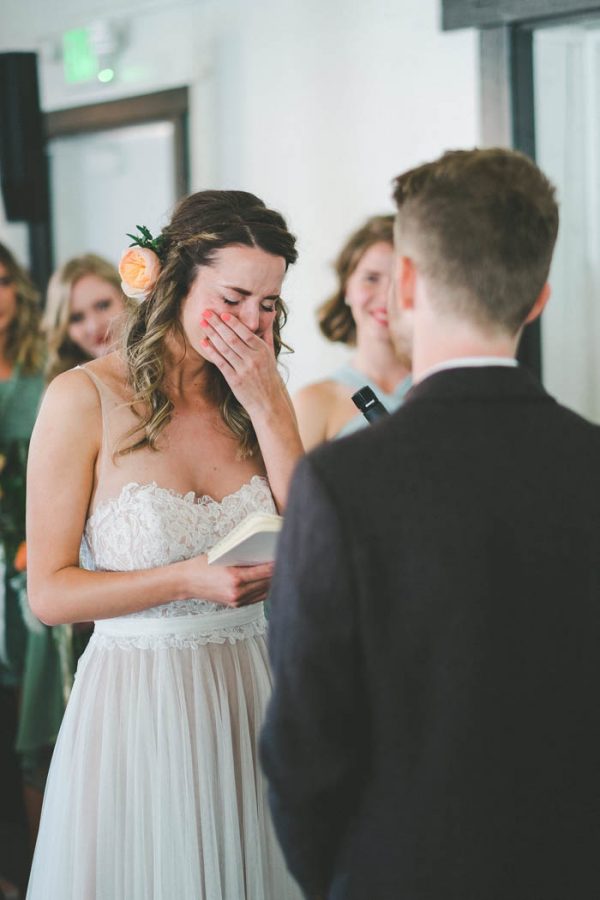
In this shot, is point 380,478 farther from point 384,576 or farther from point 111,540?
point 111,540

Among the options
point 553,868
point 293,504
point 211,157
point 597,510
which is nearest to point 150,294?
point 293,504

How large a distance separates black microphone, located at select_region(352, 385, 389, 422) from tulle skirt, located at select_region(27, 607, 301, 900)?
0.50 metres

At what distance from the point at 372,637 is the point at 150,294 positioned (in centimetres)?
106

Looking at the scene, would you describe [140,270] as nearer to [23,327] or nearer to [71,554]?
[71,554]

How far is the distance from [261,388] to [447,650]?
95 centimetres

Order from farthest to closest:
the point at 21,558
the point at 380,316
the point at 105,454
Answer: the point at 21,558
the point at 380,316
the point at 105,454

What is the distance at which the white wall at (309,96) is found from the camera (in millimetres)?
3525

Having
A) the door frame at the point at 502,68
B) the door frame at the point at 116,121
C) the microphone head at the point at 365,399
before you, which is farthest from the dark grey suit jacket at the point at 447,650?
the door frame at the point at 116,121

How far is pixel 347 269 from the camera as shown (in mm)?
3129

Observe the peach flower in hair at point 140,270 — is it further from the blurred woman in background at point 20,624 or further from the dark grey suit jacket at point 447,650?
the blurred woman in background at point 20,624

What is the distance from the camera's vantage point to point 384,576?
3.56ft

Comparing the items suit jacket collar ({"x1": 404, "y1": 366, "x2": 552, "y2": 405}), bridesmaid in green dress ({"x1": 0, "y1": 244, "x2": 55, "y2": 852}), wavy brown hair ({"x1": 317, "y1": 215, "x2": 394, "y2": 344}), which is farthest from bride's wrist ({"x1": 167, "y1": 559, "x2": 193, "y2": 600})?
bridesmaid in green dress ({"x1": 0, "y1": 244, "x2": 55, "y2": 852})

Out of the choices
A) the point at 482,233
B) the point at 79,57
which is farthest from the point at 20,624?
the point at 482,233

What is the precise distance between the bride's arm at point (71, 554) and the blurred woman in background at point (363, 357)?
1165 millimetres
